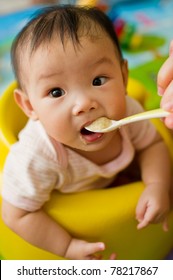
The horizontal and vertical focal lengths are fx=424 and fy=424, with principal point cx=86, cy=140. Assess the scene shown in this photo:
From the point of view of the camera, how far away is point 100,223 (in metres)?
0.68

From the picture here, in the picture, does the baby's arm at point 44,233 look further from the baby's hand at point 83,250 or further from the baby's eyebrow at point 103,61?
the baby's eyebrow at point 103,61

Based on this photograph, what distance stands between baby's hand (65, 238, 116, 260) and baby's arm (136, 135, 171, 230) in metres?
0.07

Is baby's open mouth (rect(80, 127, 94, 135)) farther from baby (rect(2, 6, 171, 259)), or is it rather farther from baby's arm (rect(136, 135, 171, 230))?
baby's arm (rect(136, 135, 171, 230))

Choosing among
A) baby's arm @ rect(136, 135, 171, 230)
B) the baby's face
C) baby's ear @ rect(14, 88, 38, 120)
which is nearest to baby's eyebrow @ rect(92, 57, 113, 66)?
the baby's face

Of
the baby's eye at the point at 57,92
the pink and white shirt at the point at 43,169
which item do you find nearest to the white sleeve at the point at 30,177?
the pink and white shirt at the point at 43,169

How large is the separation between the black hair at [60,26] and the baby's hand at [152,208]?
9.9 inches

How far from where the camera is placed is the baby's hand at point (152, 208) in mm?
680

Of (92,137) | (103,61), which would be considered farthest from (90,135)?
(103,61)

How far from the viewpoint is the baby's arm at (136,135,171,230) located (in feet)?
2.24

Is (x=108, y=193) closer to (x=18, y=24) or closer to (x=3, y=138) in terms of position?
(x=3, y=138)

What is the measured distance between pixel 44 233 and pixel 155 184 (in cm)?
20

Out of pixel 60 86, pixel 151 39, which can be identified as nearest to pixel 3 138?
pixel 60 86

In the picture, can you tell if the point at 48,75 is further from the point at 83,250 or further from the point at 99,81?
the point at 83,250

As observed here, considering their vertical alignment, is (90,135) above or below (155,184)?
above
